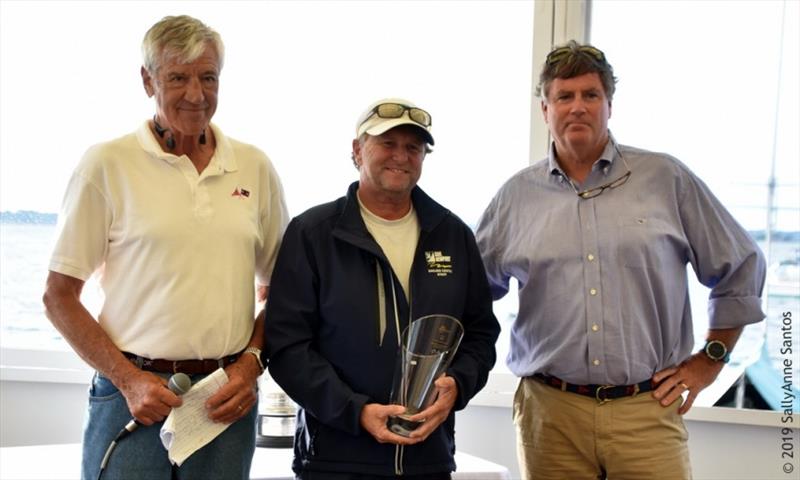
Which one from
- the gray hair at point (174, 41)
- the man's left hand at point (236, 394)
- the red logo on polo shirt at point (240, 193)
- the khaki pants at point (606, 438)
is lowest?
the khaki pants at point (606, 438)

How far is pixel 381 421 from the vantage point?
2.07 m

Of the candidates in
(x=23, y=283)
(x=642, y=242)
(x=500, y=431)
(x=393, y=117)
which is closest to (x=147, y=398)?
(x=393, y=117)

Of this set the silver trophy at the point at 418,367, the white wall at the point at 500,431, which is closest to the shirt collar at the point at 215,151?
the silver trophy at the point at 418,367

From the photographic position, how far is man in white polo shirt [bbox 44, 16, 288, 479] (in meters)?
2.06

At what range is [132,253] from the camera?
6.82 feet

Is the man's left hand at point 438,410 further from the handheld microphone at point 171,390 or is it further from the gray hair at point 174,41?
the gray hair at point 174,41

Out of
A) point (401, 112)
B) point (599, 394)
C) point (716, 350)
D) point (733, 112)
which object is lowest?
point (599, 394)

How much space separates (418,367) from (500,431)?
1.74 metres

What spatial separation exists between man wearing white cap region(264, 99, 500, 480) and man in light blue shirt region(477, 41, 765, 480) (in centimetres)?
29

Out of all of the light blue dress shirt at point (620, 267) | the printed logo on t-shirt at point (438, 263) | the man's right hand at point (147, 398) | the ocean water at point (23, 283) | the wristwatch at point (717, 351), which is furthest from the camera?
the ocean water at point (23, 283)

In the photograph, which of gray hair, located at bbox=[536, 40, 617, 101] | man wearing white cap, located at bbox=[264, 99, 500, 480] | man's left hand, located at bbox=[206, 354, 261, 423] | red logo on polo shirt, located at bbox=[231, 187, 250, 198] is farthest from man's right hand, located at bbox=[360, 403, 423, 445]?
gray hair, located at bbox=[536, 40, 617, 101]

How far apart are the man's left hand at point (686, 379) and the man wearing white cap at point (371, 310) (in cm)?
51

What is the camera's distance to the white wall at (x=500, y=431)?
136 inches

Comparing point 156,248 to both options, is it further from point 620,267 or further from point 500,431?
point 500,431
